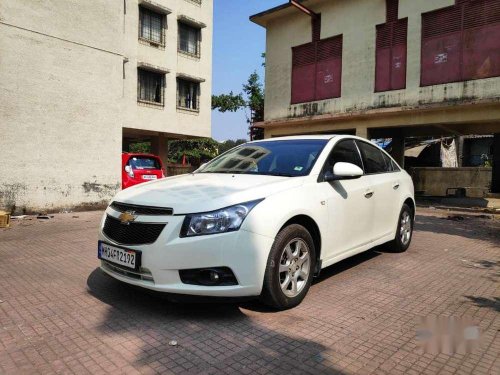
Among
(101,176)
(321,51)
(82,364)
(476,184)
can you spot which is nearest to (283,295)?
(82,364)

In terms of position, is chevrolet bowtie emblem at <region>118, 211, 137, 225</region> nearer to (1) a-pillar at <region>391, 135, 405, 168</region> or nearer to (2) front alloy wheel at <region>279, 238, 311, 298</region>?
(2) front alloy wheel at <region>279, 238, 311, 298</region>

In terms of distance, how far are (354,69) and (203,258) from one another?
15.9 m

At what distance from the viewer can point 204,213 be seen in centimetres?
322

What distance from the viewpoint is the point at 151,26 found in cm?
2017

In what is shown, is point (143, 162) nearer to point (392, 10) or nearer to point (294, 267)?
point (294, 267)

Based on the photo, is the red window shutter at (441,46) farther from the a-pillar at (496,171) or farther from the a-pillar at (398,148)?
the a-pillar at (496,171)

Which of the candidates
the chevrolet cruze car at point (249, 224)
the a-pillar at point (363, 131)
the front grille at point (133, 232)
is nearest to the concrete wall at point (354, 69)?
the a-pillar at point (363, 131)

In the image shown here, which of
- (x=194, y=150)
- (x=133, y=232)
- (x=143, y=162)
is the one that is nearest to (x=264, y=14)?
(x=143, y=162)

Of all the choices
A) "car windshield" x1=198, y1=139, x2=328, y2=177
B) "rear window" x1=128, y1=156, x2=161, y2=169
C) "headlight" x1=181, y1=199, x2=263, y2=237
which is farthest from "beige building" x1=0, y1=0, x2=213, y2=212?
"headlight" x1=181, y1=199, x2=263, y2=237

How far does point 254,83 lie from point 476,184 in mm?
23383

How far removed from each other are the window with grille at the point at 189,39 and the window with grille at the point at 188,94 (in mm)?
1605

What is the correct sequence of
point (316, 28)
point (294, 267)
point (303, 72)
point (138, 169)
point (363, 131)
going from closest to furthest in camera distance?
point (294, 267) < point (138, 169) < point (363, 131) < point (316, 28) < point (303, 72)

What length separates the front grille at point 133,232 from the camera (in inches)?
130

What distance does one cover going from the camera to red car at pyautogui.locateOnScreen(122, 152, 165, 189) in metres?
12.1
